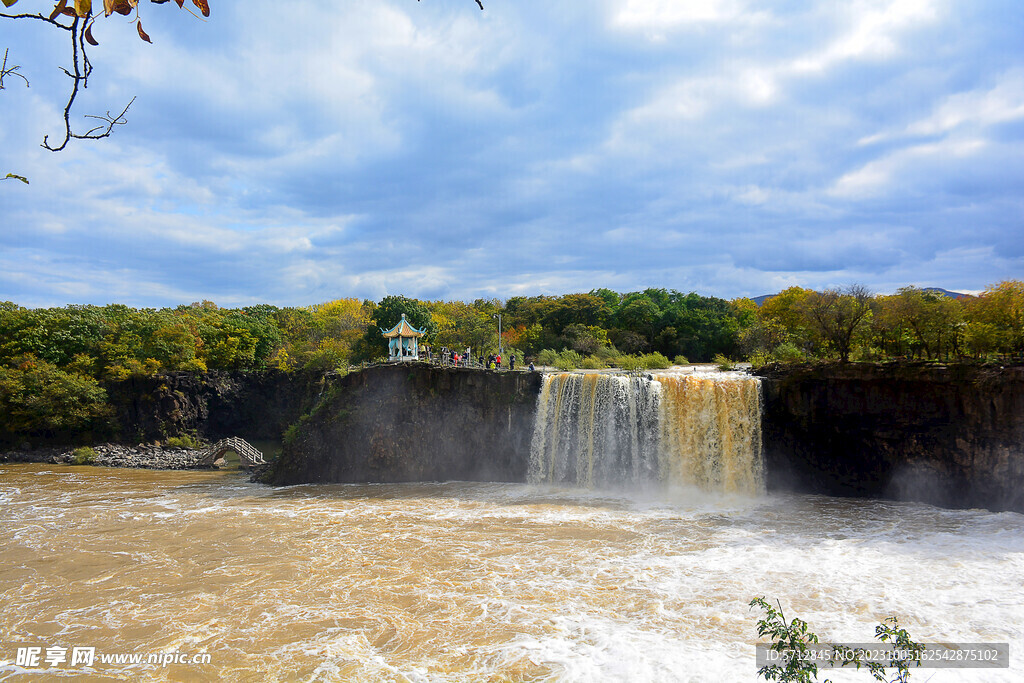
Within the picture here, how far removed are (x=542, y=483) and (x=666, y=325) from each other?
2140cm

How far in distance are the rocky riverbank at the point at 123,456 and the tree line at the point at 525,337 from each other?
166 cm

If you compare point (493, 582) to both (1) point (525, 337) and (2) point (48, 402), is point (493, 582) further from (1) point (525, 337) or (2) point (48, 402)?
(2) point (48, 402)

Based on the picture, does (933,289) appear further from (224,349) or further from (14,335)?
(14,335)

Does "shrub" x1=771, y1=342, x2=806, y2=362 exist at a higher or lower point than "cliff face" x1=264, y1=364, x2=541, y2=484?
higher

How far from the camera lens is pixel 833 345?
2628 cm

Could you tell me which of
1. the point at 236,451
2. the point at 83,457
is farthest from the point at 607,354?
the point at 83,457

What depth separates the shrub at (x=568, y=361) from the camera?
30.4m

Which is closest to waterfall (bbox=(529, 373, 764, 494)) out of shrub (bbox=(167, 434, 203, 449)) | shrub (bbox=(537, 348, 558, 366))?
shrub (bbox=(537, 348, 558, 366))

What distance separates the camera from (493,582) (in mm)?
13141

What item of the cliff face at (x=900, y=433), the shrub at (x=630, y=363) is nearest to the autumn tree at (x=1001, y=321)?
the cliff face at (x=900, y=433)

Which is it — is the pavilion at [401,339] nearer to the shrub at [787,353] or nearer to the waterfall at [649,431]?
the waterfall at [649,431]

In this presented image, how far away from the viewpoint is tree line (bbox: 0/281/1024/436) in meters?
22.4

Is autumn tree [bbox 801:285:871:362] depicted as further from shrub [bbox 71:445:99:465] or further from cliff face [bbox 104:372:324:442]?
shrub [bbox 71:445:99:465]

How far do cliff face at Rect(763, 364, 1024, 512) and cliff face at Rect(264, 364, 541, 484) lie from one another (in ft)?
33.0
